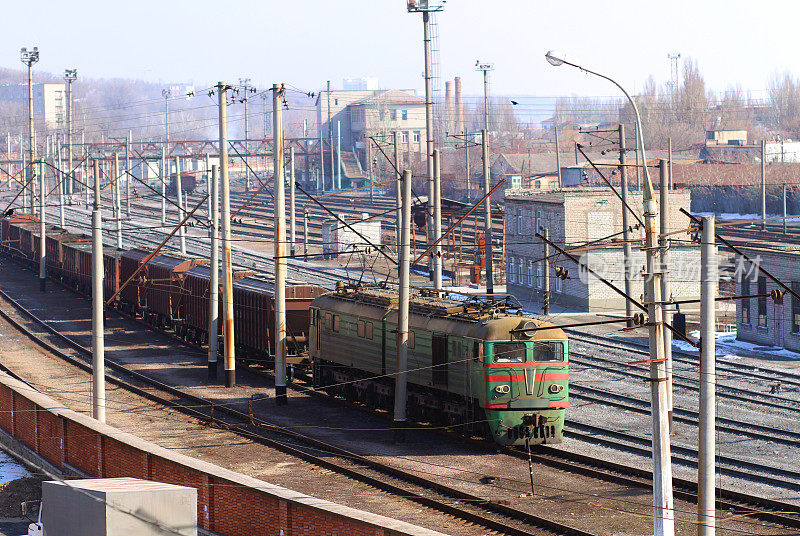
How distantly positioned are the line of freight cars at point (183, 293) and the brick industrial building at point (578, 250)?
1777cm

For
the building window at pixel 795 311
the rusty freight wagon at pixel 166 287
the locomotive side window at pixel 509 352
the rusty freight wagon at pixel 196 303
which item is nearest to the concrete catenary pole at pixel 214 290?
the rusty freight wagon at pixel 196 303

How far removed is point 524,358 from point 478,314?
6.47 ft

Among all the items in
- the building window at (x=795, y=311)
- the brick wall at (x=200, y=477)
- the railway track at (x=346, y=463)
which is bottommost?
the railway track at (x=346, y=463)

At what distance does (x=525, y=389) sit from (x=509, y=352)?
0.99 m

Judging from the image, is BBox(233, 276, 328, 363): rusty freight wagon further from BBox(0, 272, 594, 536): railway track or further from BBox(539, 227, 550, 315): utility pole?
BBox(539, 227, 550, 315): utility pole

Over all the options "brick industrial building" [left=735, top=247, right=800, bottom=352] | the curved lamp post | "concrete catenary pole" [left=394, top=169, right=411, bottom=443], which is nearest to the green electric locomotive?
"concrete catenary pole" [left=394, top=169, right=411, bottom=443]

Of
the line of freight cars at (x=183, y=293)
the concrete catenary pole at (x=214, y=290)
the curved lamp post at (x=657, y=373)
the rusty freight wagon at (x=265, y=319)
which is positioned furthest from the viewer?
the line of freight cars at (x=183, y=293)

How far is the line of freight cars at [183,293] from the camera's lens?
39.1 meters

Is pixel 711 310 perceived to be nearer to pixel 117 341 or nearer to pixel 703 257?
pixel 703 257

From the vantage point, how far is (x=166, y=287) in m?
49.1

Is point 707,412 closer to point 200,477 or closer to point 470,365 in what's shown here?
point 200,477

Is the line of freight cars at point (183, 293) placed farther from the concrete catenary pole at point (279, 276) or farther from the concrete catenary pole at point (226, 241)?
the concrete catenary pole at point (279, 276)

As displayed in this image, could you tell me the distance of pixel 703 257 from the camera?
620 inches

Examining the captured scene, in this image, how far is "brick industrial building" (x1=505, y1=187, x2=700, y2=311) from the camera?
54719 mm
